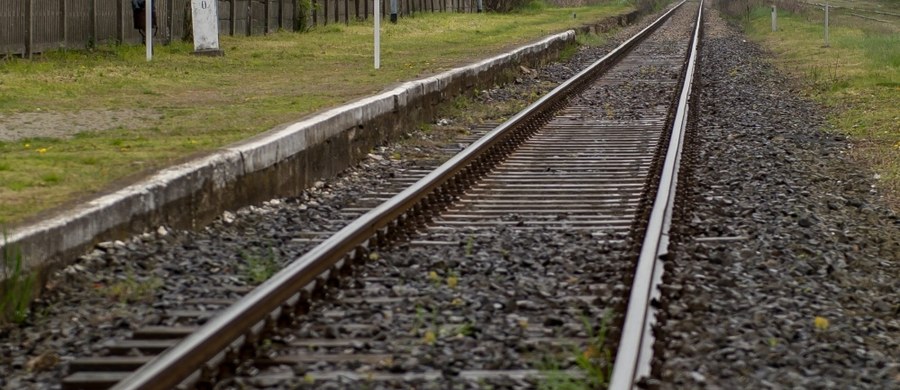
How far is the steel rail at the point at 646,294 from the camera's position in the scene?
183 inches

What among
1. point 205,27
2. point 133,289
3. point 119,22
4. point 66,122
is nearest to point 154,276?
point 133,289

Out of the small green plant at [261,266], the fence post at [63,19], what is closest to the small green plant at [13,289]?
the small green plant at [261,266]

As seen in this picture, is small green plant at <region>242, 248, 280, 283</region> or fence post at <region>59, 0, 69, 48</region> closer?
small green plant at <region>242, 248, 280, 283</region>

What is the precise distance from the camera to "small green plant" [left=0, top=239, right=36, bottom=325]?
584cm

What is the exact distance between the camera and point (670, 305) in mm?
5863

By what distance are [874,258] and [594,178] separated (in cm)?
311

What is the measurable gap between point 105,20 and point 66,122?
32.3 feet

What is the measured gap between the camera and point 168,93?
14.8 meters

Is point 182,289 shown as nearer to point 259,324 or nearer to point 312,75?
point 259,324

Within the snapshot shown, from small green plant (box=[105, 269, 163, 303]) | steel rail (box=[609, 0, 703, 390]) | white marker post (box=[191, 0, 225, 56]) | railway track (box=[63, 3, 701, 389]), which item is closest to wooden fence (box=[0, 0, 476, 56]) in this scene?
white marker post (box=[191, 0, 225, 56])

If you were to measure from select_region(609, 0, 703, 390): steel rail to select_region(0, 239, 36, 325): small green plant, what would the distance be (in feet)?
8.50

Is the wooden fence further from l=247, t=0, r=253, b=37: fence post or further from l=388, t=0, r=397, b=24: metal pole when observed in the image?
l=388, t=0, r=397, b=24: metal pole

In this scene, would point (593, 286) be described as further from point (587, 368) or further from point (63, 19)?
point (63, 19)

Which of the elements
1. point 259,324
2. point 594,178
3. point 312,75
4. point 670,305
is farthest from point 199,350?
point 312,75
